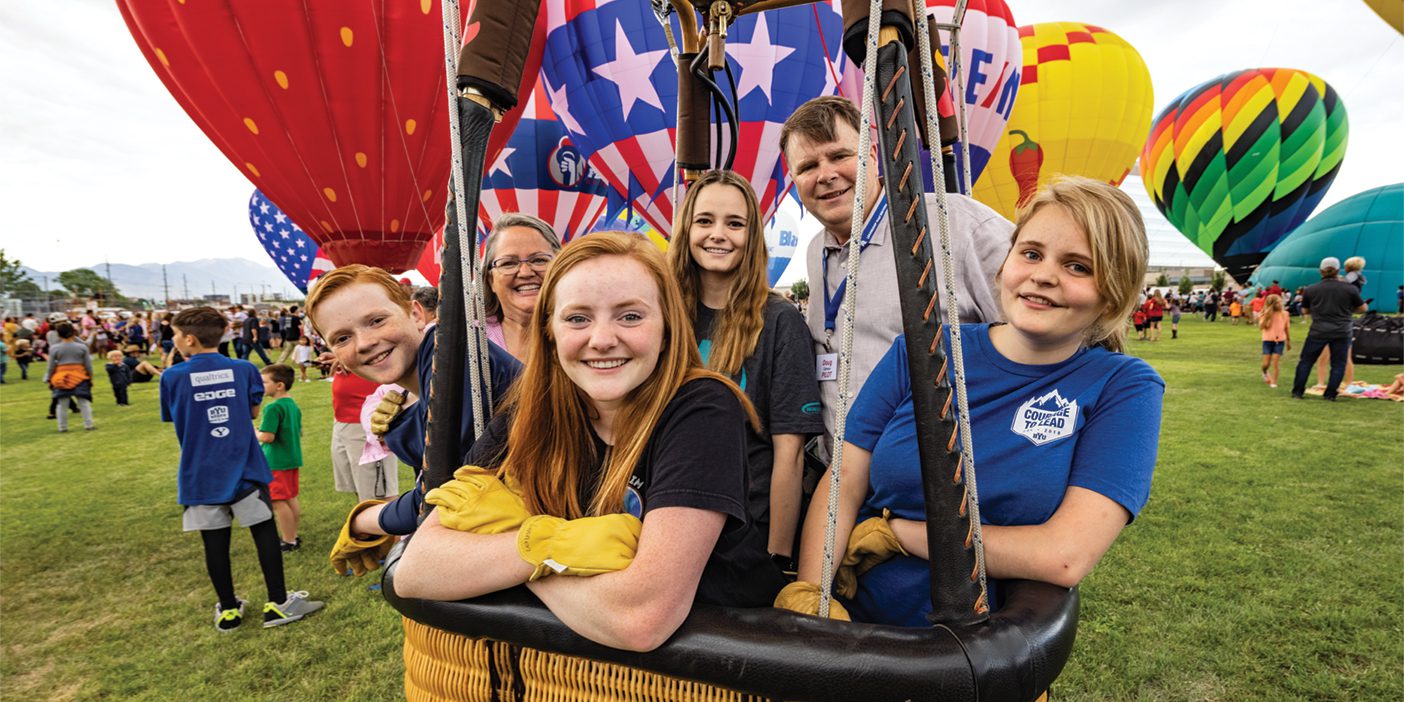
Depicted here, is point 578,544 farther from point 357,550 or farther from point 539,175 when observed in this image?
point 539,175

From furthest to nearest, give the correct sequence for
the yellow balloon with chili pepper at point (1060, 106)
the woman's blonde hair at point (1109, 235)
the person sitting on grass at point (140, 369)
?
the person sitting on grass at point (140, 369) < the yellow balloon with chili pepper at point (1060, 106) < the woman's blonde hair at point (1109, 235)

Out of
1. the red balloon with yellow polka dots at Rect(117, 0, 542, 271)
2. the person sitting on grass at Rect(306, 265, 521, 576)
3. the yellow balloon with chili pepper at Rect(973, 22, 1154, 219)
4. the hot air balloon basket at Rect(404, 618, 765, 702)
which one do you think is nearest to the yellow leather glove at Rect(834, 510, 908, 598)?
the hot air balloon basket at Rect(404, 618, 765, 702)

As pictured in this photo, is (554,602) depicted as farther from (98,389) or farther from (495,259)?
(98,389)

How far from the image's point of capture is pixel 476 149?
1106mm

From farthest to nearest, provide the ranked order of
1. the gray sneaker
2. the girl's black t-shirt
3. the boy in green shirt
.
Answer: the boy in green shirt
the gray sneaker
the girl's black t-shirt

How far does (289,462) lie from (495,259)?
9.18ft

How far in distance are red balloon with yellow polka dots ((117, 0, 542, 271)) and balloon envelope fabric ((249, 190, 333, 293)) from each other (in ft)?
30.3

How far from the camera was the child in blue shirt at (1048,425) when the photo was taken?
1.06 m

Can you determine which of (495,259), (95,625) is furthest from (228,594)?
(495,259)

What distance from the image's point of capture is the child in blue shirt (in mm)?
1063

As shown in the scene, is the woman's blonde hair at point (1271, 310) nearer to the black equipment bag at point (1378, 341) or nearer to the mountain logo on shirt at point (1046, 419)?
the black equipment bag at point (1378, 341)

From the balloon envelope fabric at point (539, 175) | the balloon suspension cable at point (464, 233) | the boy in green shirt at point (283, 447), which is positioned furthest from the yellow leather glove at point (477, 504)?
the balloon envelope fabric at point (539, 175)

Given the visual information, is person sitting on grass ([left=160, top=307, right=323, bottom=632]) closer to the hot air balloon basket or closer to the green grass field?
the green grass field

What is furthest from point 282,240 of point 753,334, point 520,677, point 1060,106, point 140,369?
point 520,677
